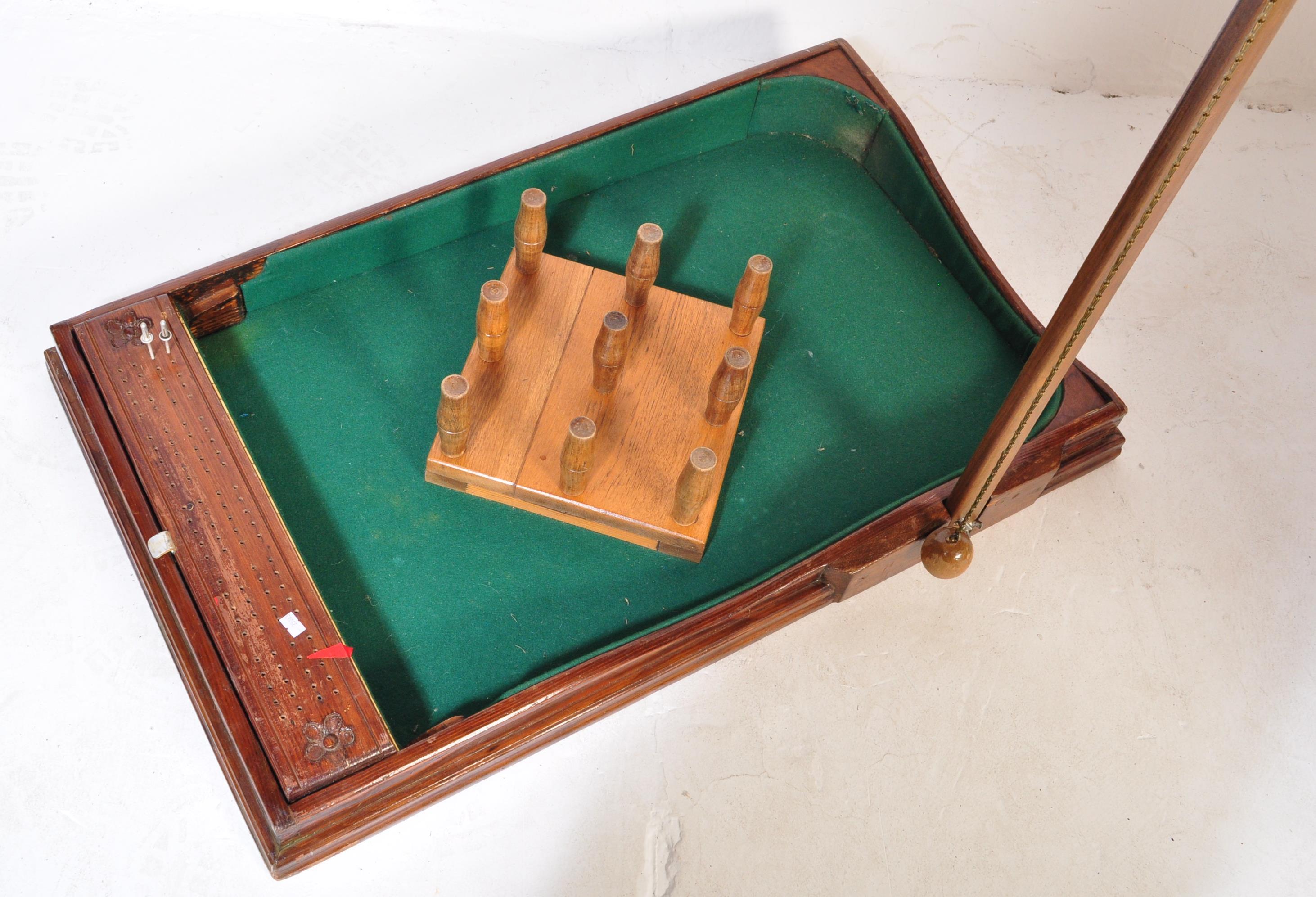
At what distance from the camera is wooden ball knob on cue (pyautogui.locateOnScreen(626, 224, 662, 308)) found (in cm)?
222

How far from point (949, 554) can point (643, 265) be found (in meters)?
0.75

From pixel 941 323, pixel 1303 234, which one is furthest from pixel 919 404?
pixel 1303 234

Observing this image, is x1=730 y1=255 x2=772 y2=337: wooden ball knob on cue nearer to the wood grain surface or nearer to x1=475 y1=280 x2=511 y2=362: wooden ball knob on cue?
x1=475 y1=280 x2=511 y2=362: wooden ball knob on cue

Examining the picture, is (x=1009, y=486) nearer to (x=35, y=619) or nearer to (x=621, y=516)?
(x=621, y=516)

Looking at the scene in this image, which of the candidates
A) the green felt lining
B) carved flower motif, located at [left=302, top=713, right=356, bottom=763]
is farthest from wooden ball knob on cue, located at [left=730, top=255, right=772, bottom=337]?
carved flower motif, located at [left=302, top=713, right=356, bottom=763]

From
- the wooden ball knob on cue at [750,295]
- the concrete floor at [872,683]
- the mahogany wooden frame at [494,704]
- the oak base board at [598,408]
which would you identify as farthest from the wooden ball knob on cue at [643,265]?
the concrete floor at [872,683]

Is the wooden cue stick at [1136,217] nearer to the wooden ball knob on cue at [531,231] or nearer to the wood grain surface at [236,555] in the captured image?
the wooden ball knob on cue at [531,231]

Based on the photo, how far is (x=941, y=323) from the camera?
249cm

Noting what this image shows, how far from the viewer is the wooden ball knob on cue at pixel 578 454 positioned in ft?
6.47

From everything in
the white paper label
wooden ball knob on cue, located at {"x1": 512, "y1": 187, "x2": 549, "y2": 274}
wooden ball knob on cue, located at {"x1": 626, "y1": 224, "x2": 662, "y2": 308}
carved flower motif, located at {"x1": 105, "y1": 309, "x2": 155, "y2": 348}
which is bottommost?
the white paper label

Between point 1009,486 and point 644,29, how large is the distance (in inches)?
60.4

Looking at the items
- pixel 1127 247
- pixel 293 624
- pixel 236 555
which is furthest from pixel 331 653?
pixel 1127 247

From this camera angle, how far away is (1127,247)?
156 centimetres

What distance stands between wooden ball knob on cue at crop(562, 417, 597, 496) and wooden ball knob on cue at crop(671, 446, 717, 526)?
15 cm
